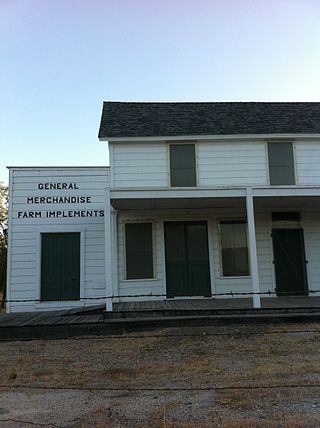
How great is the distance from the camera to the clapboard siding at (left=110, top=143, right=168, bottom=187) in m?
12.8

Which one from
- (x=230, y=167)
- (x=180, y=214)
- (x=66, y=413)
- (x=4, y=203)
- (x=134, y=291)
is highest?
(x=4, y=203)

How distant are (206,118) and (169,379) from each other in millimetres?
9884

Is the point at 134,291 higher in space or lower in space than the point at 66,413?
higher

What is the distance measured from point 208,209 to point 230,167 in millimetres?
1420

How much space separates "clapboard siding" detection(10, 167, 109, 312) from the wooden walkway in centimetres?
183

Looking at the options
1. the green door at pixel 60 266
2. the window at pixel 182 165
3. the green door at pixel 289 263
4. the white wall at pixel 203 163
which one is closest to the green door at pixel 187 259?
the window at pixel 182 165

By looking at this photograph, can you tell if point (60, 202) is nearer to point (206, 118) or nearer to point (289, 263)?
point (206, 118)

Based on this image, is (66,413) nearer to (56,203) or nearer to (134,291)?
(134,291)

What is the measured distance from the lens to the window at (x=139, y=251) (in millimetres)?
12648

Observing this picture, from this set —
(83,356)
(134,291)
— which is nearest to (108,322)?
(83,356)

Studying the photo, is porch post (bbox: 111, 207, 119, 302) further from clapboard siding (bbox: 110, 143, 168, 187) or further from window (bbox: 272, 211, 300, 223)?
window (bbox: 272, 211, 300, 223)

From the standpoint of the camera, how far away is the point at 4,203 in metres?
33.1

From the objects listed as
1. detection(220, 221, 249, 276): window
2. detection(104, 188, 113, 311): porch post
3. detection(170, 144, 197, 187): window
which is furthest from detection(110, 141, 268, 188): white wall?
detection(104, 188, 113, 311): porch post

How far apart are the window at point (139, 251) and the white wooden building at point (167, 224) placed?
A: 29 millimetres
